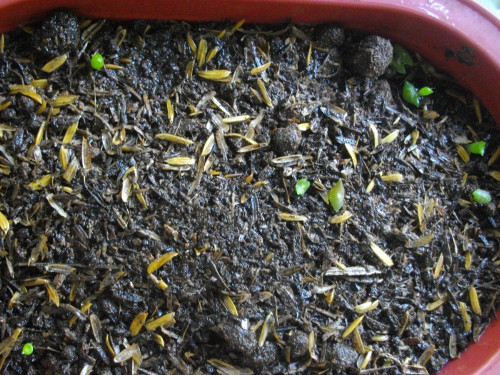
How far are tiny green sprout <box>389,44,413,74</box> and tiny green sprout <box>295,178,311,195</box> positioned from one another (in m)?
0.35

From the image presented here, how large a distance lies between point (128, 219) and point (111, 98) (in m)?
0.24

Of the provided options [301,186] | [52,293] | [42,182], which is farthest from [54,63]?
[301,186]

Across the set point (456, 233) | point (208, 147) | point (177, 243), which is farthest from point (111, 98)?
point (456, 233)

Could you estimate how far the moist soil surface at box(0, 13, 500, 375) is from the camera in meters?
1.00

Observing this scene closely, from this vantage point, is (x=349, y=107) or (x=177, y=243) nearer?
(x=177, y=243)

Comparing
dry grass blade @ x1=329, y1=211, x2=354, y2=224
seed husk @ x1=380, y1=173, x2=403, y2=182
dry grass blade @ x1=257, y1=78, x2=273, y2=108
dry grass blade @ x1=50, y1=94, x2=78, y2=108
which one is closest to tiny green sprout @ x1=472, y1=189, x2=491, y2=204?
seed husk @ x1=380, y1=173, x2=403, y2=182

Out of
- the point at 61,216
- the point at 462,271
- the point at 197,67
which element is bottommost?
the point at 61,216

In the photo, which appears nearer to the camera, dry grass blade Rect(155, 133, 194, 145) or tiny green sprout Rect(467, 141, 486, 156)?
dry grass blade Rect(155, 133, 194, 145)

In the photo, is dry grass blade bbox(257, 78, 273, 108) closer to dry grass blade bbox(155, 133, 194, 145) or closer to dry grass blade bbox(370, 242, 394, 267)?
dry grass blade bbox(155, 133, 194, 145)

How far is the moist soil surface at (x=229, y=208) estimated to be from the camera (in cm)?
100

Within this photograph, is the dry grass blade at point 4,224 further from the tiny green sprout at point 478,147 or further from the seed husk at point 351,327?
the tiny green sprout at point 478,147

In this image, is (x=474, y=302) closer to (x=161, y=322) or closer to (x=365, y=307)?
(x=365, y=307)

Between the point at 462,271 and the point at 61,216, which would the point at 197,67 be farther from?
the point at 462,271

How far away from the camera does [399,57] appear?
120 cm
